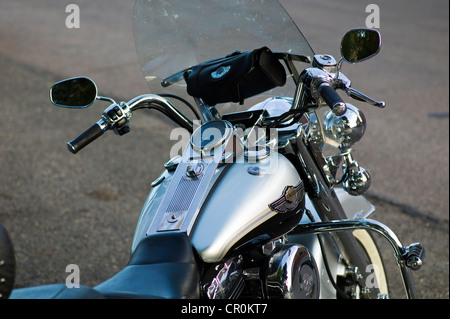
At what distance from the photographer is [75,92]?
1.78m

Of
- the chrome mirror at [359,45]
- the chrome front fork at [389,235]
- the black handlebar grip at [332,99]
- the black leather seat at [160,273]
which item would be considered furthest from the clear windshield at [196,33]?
the black leather seat at [160,273]

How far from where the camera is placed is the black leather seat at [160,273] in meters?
1.29

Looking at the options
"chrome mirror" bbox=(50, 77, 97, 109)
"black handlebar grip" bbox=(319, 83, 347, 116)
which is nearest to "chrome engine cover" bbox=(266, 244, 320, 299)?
"black handlebar grip" bbox=(319, 83, 347, 116)

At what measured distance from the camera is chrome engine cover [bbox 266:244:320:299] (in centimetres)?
160

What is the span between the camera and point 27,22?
9.46m

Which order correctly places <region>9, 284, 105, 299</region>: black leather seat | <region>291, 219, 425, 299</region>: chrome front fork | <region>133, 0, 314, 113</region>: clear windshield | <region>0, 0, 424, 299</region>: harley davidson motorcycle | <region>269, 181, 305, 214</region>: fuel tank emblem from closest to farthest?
<region>9, 284, 105, 299</region>: black leather seat → <region>0, 0, 424, 299</region>: harley davidson motorcycle → <region>269, 181, 305, 214</region>: fuel tank emblem → <region>291, 219, 425, 299</region>: chrome front fork → <region>133, 0, 314, 113</region>: clear windshield

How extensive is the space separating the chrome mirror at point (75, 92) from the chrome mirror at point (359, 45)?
0.80 metres

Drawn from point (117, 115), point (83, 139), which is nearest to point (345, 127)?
point (117, 115)

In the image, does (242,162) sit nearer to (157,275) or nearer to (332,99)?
(332,99)

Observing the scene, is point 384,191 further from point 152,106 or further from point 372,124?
point 152,106

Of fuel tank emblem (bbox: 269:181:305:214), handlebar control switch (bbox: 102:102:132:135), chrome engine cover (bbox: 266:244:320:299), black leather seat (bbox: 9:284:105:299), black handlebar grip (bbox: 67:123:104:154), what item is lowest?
chrome engine cover (bbox: 266:244:320:299)

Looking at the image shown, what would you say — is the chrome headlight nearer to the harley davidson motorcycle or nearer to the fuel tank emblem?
the harley davidson motorcycle

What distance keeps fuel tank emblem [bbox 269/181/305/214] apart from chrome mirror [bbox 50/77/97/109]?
664 millimetres

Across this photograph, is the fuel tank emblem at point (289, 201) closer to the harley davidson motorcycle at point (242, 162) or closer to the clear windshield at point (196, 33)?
the harley davidson motorcycle at point (242, 162)
